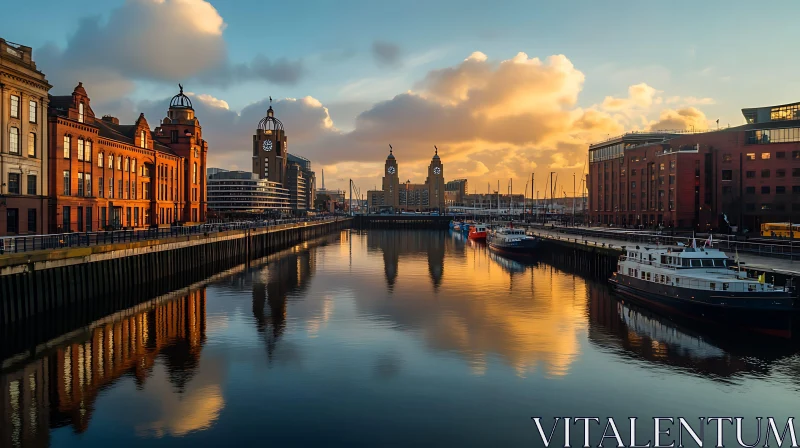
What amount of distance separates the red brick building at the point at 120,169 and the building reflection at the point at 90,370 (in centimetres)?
2971

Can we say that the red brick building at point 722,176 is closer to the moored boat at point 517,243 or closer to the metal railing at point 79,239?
the moored boat at point 517,243

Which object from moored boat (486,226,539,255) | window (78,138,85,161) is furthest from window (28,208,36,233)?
moored boat (486,226,539,255)

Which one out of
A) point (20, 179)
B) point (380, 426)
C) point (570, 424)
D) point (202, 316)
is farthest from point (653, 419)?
point (20, 179)

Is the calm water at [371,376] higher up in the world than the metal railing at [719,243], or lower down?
lower down

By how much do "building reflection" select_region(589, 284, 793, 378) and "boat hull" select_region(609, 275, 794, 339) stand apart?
4.75ft

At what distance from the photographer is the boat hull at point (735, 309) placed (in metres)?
36.8

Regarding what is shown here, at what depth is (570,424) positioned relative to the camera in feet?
78.8

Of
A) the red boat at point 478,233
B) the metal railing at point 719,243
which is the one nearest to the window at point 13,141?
the metal railing at point 719,243

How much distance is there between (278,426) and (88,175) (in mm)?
60798

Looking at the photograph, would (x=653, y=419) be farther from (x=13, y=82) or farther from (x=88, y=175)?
(x=88, y=175)

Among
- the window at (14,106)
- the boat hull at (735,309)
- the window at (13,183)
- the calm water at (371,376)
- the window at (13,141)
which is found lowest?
the calm water at (371,376)

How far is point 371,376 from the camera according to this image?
3014cm

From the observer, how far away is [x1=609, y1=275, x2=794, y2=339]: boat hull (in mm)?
36812

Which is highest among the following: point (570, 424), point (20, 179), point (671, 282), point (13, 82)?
point (13, 82)
